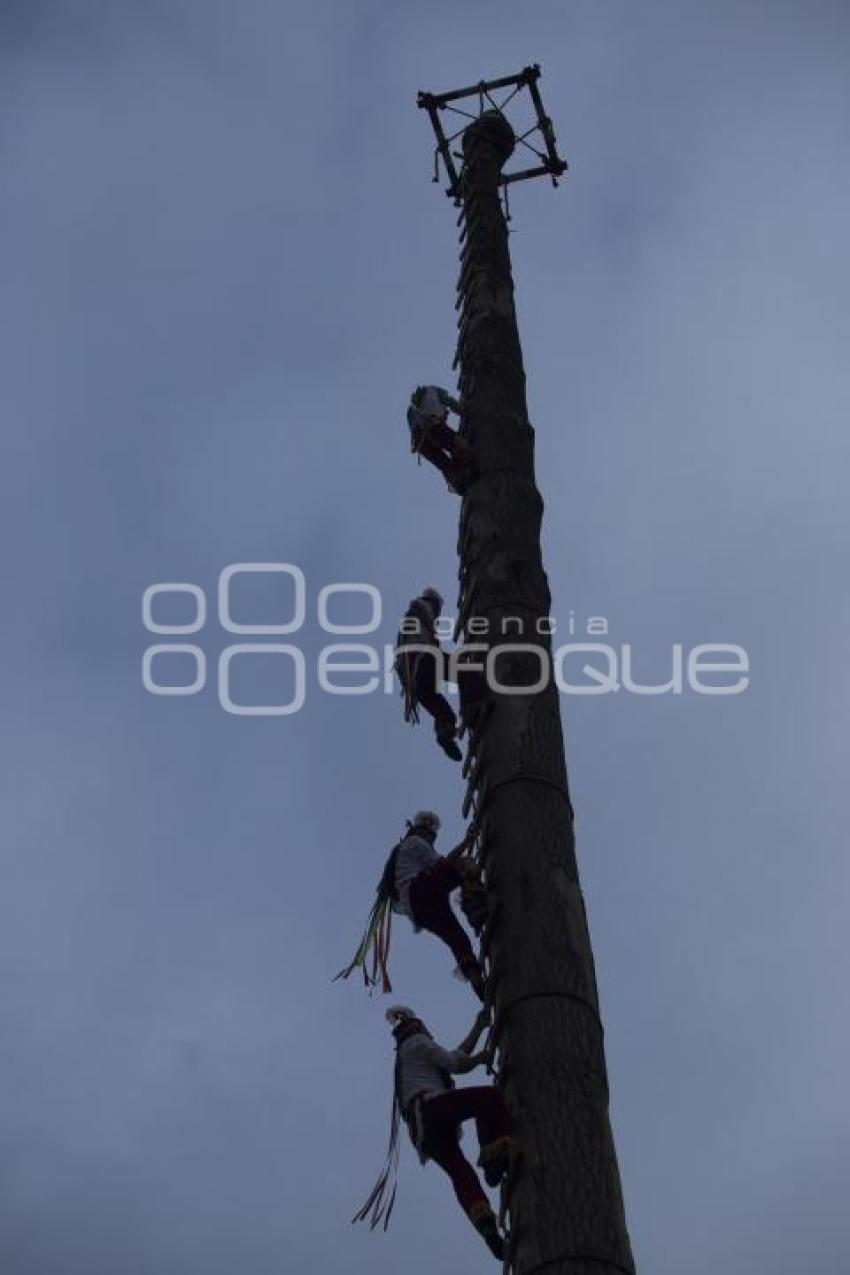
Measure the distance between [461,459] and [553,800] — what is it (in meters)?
2.32

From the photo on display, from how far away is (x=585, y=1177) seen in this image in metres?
5.10

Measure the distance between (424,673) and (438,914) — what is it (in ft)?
6.11

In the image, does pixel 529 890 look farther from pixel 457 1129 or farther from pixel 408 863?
pixel 408 863

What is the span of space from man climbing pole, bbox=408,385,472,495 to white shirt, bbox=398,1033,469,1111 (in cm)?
277

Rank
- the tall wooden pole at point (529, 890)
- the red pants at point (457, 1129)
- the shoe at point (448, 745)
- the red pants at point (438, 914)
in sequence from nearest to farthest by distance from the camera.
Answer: the tall wooden pole at point (529, 890), the red pants at point (457, 1129), the red pants at point (438, 914), the shoe at point (448, 745)

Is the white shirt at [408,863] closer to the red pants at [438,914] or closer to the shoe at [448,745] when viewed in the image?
the red pants at [438,914]

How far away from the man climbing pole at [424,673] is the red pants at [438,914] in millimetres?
1232

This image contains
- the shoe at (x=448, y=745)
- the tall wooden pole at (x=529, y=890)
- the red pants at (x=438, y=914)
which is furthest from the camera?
the shoe at (x=448, y=745)

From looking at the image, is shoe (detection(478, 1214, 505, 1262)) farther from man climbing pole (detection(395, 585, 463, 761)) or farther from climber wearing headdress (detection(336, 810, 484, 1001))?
man climbing pole (detection(395, 585, 463, 761))

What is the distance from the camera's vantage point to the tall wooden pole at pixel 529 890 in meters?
5.07

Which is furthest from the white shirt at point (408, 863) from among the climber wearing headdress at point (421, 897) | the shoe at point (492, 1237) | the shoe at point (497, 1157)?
the shoe at point (497, 1157)

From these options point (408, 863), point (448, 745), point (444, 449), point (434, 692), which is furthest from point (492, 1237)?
point (444, 449)

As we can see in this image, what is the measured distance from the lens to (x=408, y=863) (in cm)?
783

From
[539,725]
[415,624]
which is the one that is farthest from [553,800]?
[415,624]
